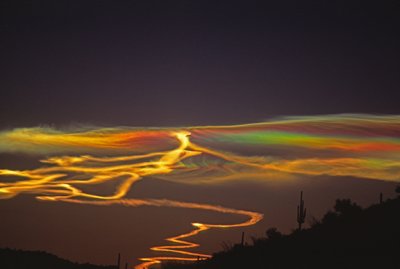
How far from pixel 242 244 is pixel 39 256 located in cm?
4700

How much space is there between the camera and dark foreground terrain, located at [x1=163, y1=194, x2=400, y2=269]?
2659 cm

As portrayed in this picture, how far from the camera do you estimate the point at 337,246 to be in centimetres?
3008

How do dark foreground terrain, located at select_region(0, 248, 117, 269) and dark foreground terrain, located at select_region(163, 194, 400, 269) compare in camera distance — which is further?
dark foreground terrain, located at select_region(0, 248, 117, 269)

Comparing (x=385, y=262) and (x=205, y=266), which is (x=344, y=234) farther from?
(x=205, y=266)

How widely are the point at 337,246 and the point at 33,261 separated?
58145 mm

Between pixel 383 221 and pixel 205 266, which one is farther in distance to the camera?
pixel 205 266

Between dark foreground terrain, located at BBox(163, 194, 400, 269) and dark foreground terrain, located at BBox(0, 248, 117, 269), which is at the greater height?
dark foreground terrain, located at BBox(163, 194, 400, 269)

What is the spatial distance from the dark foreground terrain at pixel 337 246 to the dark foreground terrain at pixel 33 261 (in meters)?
37.5

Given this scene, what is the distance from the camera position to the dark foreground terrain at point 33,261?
2952 inches

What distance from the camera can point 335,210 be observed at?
46.3 meters

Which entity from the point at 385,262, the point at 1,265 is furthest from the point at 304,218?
the point at 1,265

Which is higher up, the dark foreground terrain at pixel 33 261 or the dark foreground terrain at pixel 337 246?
the dark foreground terrain at pixel 337 246

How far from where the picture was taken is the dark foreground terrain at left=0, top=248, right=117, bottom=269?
246ft

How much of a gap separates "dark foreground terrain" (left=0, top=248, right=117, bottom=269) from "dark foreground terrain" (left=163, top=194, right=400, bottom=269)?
37547 millimetres
